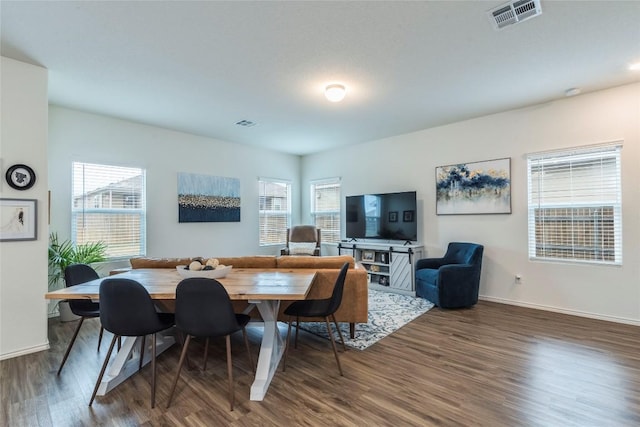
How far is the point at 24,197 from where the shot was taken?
2977 millimetres

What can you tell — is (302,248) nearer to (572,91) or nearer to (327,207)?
(327,207)

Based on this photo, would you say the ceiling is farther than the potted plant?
No

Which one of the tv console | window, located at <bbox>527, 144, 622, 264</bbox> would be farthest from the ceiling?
the tv console

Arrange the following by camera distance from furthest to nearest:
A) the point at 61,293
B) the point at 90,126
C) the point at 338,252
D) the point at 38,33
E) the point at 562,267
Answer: the point at 338,252 < the point at 90,126 < the point at 562,267 < the point at 38,33 < the point at 61,293

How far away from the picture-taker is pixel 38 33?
249 cm

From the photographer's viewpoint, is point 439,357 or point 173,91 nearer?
point 439,357

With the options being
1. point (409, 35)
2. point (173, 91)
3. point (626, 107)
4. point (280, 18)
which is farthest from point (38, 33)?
point (626, 107)

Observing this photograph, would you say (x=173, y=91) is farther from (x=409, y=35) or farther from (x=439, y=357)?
(x=439, y=357)

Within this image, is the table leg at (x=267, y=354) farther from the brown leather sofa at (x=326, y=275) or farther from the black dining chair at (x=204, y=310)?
the brown leather sofa at (x=326, y=275)

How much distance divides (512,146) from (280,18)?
3737 mm

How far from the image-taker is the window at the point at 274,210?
6555 millimetres

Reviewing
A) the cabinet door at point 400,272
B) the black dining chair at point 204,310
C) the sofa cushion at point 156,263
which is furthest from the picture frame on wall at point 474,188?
the black dining chair at point 204,310

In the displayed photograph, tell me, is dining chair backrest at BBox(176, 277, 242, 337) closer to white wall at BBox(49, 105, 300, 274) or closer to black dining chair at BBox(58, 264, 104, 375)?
black dining chair at BBox(58, 264, 104, 375)

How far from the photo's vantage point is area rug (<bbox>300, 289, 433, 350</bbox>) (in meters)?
3.27
